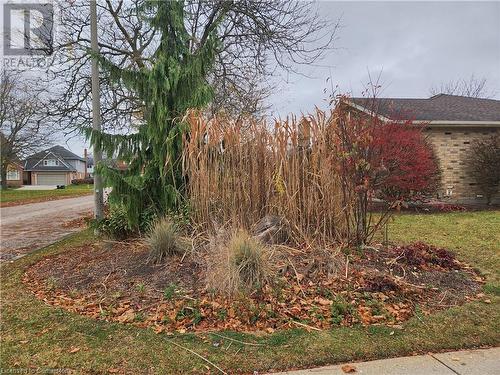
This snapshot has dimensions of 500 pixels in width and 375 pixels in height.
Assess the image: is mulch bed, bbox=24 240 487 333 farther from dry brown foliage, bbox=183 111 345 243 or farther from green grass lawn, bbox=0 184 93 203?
green grass lawn, bbox=0 184 93 203

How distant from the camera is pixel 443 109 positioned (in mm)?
14633

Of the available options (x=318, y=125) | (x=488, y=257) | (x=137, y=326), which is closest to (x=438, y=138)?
(x=488, y=257)

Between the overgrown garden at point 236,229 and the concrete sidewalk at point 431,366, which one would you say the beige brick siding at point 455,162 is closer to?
the overgrown garden at point 236,229

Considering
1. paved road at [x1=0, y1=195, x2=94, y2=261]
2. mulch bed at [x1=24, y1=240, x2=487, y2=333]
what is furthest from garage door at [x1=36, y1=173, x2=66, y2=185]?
mulch bed at [x1=24, y1=240, x2=487, y2=333]

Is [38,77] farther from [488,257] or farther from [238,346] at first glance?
[488,257]

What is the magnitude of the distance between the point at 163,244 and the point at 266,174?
70.4 inches

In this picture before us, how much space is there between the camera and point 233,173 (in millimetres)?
5727

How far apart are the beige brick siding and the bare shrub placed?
36.5 feet

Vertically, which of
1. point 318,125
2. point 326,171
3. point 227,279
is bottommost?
point 227,279

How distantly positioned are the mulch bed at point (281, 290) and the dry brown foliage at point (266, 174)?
71cm

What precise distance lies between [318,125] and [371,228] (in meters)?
1.78

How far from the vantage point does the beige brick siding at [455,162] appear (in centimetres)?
1330

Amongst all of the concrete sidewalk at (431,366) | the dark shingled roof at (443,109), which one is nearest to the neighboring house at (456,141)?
the dark shingled roof at (443,109)

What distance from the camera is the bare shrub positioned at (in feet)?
13.0
